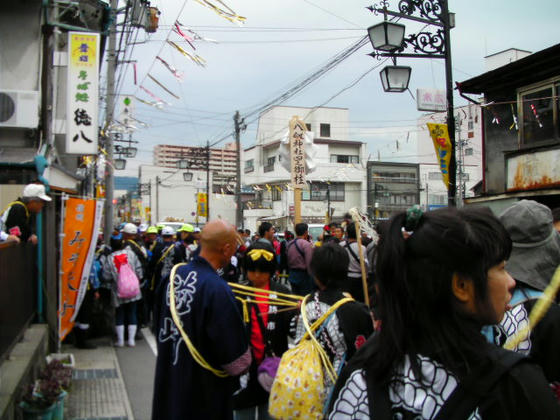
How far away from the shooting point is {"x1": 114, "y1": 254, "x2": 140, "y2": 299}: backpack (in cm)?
866

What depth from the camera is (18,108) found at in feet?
28.2

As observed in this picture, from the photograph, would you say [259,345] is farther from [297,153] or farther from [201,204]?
[201,204]

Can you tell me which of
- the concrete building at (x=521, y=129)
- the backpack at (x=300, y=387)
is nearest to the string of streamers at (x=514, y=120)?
the concrete building at (x=521, y=129)

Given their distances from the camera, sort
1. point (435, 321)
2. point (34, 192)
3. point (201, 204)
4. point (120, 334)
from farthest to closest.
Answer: point (201, 204), point (120, 334), point (34, 192), point (435, 321)

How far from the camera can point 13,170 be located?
686cm

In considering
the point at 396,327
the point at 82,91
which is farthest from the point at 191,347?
the point at 82,91

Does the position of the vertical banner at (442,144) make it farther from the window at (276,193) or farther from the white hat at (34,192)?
the window at (276,193)

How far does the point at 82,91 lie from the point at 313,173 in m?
41.4

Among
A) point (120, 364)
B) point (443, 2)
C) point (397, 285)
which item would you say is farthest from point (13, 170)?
point (443, 2)

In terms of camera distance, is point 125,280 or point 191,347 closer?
point 191,347

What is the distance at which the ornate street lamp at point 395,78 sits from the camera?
889 cm

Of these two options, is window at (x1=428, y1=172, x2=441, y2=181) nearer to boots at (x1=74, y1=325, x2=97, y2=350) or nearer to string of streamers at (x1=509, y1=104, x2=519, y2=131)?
string of streamers at (x1=509, y1=104, x2=519, y2=131)

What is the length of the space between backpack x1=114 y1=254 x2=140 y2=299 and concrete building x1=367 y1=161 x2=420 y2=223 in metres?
41.9

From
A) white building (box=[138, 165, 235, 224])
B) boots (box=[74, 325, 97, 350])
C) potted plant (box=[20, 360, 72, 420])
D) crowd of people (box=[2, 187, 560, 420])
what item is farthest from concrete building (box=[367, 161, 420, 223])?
crowd of people (box=[2, 187, 560, 420])
